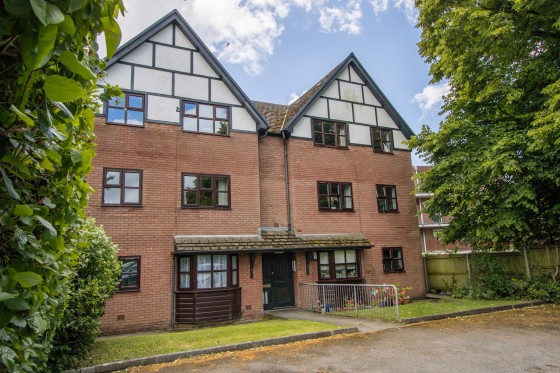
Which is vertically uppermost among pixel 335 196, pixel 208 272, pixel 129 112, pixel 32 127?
pixel 129 112

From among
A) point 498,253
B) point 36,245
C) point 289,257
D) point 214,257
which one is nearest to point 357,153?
point 289,257

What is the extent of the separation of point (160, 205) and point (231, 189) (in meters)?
2.85

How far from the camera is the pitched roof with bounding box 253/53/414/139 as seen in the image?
1812 cm

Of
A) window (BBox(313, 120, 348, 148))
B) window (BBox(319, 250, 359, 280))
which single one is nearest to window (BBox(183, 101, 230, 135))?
window (BBox(313, 120, 348, 148))

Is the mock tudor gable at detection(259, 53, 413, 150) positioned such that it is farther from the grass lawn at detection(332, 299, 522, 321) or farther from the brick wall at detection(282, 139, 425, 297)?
the grass lawn at detection(332, 299, 522, 321)

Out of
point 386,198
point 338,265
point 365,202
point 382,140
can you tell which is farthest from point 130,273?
point 382,140

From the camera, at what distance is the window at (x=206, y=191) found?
1495cm

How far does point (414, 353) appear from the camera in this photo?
8.19 meters

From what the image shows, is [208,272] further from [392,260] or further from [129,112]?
[392,260]

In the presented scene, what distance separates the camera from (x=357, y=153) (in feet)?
63.1

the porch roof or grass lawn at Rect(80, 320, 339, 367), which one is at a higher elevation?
the porch roof

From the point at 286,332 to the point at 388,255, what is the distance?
10.1 m

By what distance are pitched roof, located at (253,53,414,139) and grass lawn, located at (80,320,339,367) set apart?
9149 millimetres

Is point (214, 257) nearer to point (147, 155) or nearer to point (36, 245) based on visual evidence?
point (147, 155)
